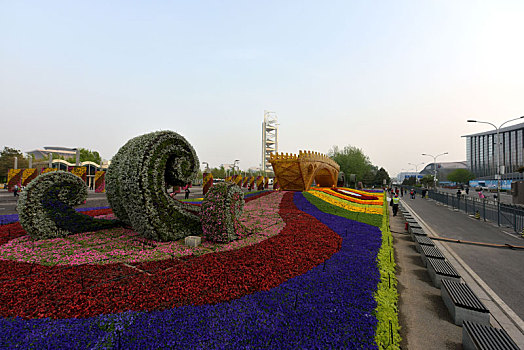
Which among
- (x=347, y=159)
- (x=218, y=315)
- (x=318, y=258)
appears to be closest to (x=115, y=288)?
(x=218, y=315)

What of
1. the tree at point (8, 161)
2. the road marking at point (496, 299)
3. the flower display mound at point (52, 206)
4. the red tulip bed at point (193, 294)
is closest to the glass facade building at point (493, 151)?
the road marking at point (496, 299)

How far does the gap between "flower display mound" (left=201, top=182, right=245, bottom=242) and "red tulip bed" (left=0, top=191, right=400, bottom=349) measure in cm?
35

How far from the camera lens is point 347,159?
5928 centimetres

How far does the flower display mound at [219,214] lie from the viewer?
7033 mm

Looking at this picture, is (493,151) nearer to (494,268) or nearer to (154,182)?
(494,268)

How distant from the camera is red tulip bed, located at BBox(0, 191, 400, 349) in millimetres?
3027

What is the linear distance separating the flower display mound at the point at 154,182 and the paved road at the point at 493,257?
8.10 m

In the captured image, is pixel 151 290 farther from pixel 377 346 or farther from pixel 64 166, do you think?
pixel 64 166

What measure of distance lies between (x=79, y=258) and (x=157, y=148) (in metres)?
3.32

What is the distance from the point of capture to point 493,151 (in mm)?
108625

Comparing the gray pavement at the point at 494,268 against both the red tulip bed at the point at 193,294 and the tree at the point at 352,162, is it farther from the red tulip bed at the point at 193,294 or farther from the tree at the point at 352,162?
the tree at the point at 352,162

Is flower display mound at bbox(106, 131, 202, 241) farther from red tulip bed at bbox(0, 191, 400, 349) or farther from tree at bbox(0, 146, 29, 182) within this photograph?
tree at bbox(0, 146, 29, 182)

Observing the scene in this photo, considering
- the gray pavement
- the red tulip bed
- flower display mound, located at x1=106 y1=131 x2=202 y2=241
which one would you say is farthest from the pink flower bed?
the gray pavement

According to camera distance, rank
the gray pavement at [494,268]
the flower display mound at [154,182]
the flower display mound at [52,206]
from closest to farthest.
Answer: the gray pavement at [494,268], the flower display mound at [154,182], the flower display mound at [52,206]
